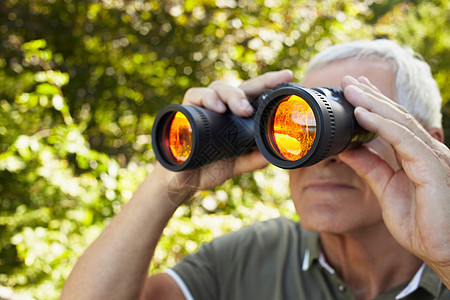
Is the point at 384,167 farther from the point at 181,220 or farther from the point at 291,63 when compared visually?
the point at 291,63

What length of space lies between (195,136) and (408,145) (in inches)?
18.1

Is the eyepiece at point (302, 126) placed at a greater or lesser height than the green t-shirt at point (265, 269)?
greater

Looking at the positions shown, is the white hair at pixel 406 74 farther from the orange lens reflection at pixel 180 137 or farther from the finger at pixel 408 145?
the orange lens reflection at pixel 180 137

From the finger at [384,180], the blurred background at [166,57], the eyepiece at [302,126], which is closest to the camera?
the eyepiece at [302,126]

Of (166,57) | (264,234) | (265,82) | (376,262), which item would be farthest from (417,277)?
(166,57)

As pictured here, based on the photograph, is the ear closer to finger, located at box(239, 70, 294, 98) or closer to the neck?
the neck

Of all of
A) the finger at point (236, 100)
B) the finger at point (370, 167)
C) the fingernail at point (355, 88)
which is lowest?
the finger at point (370, 167)

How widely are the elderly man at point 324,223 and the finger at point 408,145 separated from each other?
0.22 feet

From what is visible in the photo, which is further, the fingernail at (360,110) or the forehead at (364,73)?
the forehead at (364,73)

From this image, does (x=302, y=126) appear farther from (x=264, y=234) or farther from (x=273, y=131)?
(x=264, y=234)

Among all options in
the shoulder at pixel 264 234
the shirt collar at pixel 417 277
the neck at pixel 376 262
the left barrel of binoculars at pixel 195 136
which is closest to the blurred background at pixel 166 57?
the shoulder at pixel 264 234

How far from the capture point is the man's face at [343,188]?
1185mm

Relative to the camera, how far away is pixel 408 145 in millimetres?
909

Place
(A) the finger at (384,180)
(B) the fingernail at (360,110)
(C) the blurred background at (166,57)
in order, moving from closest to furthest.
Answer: (B) the fingernail at (360,110), (A) the finger at (384,180), (C) the blurred background at (166,57)
